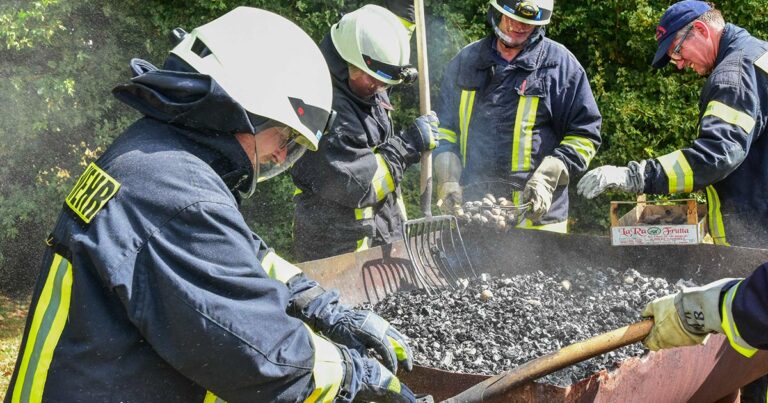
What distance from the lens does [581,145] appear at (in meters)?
4.50

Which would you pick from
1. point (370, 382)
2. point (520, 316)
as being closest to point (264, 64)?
point (370, 382)

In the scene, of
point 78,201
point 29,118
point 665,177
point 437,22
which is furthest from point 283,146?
point 29,118

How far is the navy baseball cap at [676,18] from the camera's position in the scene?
418 centimetres

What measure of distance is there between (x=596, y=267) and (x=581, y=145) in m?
0.77

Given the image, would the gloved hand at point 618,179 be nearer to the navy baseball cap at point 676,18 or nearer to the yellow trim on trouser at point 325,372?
the navy baseball cap at point 676,18

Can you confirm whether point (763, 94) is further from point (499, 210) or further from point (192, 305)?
point (192, 305)

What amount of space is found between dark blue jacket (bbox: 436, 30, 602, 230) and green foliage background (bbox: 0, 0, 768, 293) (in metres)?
2.10

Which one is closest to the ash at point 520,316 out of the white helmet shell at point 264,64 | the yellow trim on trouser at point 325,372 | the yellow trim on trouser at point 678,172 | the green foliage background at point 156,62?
the yellow trim on trouser at point 678,172

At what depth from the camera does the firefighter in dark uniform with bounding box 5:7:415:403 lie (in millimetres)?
1723

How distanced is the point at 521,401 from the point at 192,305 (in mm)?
1191

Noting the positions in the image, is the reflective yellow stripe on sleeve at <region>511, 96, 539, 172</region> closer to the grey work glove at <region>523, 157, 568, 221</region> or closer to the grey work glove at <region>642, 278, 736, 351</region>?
the grey work glove at <region>523, 157, 568, 221</region>

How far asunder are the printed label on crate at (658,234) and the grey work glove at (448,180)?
92 cm

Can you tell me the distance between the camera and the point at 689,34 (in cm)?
421

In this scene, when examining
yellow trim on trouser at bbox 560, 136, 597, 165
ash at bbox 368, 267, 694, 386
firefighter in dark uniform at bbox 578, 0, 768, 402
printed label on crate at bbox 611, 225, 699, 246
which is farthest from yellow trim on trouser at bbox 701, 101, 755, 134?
ash at bbox 368, 267, 694, 386
